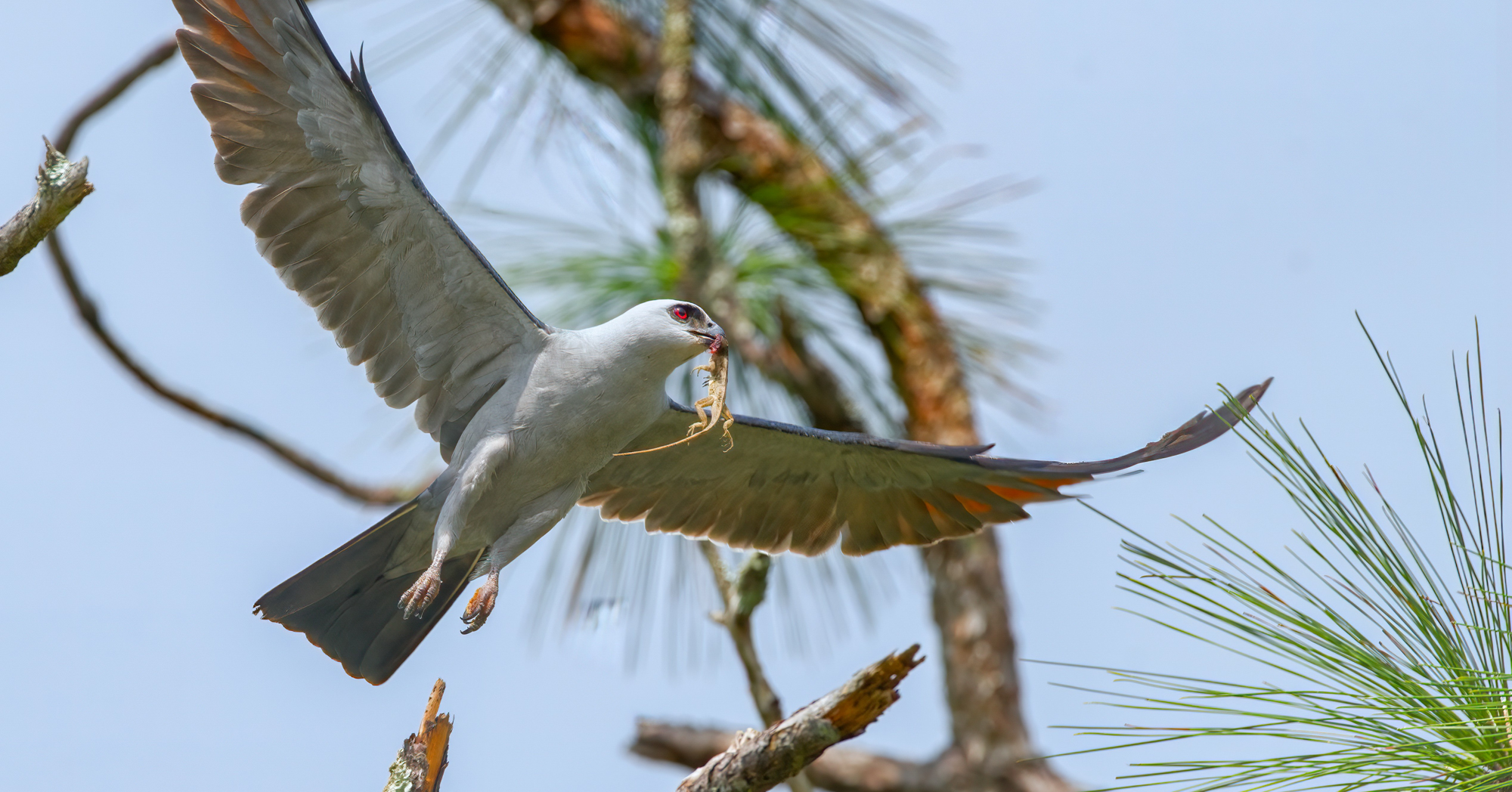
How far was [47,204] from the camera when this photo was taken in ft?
9.24

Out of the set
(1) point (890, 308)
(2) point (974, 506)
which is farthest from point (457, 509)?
(1) point (890, 308)

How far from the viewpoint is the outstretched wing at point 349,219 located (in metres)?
3.31

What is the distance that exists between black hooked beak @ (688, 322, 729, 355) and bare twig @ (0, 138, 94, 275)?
165 centimetres

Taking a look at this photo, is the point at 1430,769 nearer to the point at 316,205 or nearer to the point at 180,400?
the point at 316,205

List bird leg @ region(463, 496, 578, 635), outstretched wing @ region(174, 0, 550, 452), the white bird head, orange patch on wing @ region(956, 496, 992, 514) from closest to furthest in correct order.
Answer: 1. outstretched wing @ region(174, 0, 550, 452)
2. the white bird head
3. bird leg @ region(463, 496, 578, 635)
4. orange patch on wing @ region(956, 496, 992, 514)

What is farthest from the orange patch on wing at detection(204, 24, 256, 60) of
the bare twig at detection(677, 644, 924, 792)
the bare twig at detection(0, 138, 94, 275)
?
the bare twig at detection(677, 644, 924, 792)

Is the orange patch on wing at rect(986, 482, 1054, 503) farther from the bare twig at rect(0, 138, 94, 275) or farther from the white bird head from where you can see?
the bare twig at rect(0, 138, 94, 275)

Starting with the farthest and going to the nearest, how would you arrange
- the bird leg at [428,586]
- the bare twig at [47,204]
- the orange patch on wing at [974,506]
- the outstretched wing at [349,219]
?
the orange patch on wing at [974,506] → the bird leg at [428,586] → the outstretched wing at [349,219] → the bare twig at [47,204]

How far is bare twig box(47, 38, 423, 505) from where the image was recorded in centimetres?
415

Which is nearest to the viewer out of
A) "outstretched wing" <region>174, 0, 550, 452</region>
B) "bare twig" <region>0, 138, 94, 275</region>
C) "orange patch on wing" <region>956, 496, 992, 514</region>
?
"bare twig" <region>0, 138, 94, 275</region>

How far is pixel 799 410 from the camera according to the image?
6645 mm

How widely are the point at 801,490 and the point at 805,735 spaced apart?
1.63 m

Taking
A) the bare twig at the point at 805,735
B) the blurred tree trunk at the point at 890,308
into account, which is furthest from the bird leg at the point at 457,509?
the blurred tree trunk at the point at 890,308

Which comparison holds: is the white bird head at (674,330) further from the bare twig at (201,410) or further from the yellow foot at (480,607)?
the bare twig at (201,410)
